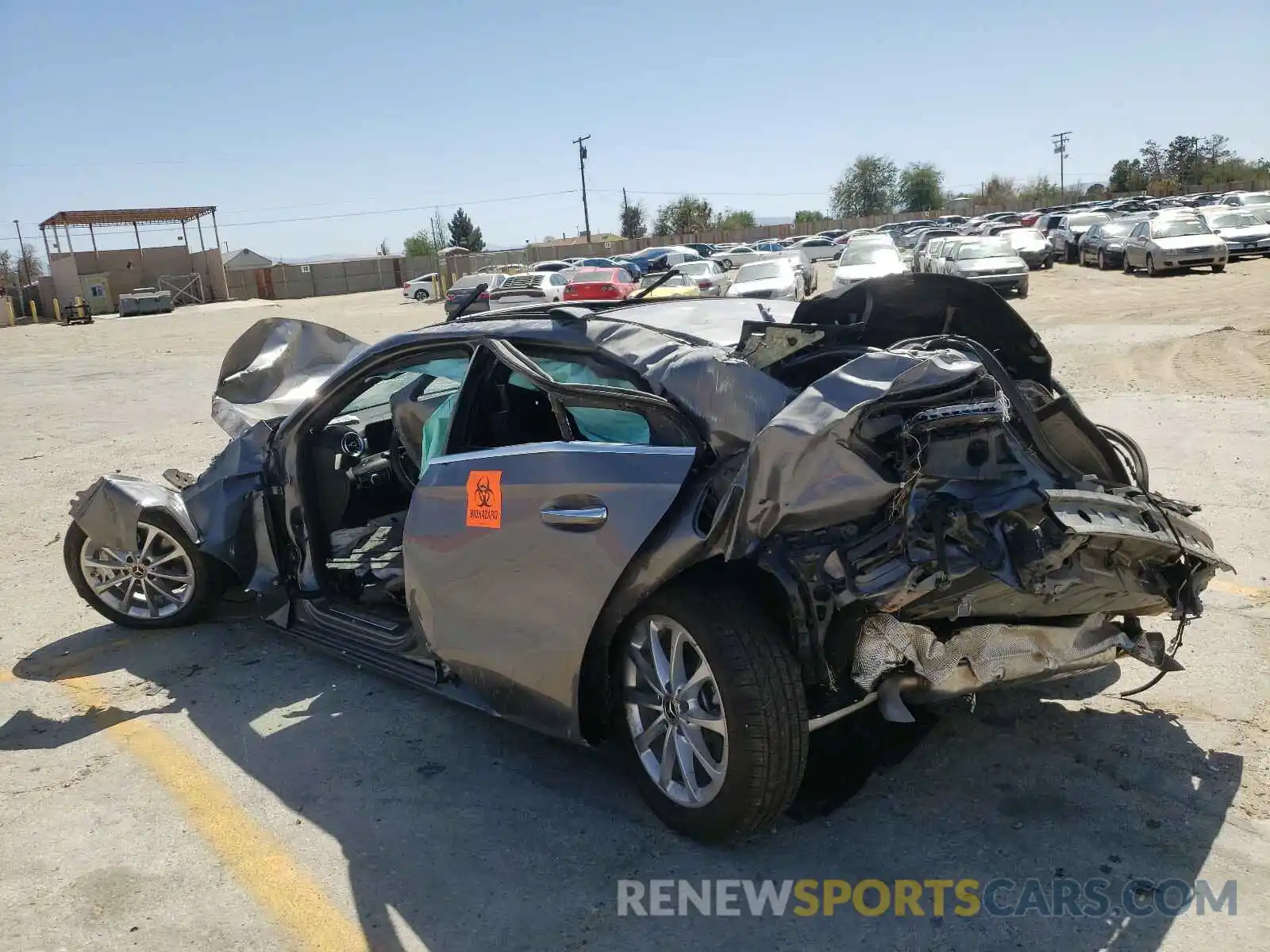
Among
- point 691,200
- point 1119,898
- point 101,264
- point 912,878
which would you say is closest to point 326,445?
point 912,878

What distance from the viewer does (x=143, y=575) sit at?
17.9ft

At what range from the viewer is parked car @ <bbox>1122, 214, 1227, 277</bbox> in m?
25.3

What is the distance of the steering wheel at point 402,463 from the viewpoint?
5.28 meters

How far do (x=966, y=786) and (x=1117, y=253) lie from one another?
29.3 m

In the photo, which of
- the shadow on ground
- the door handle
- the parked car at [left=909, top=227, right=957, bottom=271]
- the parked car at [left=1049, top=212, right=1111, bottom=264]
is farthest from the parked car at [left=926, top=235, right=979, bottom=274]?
the door handle

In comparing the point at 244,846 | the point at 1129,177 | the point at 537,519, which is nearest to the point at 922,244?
the point at 537,519

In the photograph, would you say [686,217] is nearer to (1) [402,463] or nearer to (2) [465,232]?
(2) [465,232]

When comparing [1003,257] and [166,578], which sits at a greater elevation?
[1003,257]

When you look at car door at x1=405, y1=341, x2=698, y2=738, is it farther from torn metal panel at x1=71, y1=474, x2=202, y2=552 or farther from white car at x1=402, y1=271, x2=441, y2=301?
white car at x1=402, y1=271, x2=441, y2=301

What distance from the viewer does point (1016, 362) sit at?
3703 mm

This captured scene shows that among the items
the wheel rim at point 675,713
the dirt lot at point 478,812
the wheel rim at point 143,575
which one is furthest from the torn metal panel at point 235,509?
the wheel rim at point 675,713

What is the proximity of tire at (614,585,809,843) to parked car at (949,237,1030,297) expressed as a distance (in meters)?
20.7

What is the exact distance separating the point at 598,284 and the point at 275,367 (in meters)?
24.2

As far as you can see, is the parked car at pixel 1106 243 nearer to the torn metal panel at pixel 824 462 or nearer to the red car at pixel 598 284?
the red car at pixel 598 284
